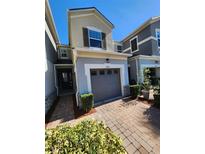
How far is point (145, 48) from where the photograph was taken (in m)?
12.0

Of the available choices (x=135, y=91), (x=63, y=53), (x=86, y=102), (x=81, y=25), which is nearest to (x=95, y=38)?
(x=81, y=25)

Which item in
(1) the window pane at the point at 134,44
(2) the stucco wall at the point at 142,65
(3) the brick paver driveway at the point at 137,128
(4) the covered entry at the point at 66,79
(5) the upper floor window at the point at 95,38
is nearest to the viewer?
(3) the brick paver driveway at the point at 137,128

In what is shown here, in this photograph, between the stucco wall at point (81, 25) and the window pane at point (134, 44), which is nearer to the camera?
the stucco wall at point (81, 25)

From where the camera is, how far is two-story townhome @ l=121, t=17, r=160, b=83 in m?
10.1

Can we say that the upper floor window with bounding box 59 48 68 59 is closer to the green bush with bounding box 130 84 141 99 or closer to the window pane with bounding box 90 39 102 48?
the window pane with bounding box 90 39 102 48

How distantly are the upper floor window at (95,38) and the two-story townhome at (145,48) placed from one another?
3.66 meters

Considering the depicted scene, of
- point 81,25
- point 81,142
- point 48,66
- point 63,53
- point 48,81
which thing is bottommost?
point 81,142

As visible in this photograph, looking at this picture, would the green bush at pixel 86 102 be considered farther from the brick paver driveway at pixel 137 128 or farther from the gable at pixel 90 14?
the gable at pixel 90 14

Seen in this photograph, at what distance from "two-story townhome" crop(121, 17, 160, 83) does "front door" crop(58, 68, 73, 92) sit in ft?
25.6

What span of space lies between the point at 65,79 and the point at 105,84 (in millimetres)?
8125

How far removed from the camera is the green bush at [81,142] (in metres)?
1.43

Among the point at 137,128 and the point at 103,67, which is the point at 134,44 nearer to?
the point at 103,67

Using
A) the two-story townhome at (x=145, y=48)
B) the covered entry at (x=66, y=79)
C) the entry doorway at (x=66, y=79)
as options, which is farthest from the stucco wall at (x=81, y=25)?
the entry doorway at (x=66, y=79)
